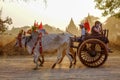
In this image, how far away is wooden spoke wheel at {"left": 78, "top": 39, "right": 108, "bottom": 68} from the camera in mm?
15117

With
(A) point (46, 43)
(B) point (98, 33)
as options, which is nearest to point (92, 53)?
(B) point (98, 33)

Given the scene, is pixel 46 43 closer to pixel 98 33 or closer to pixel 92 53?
pixel 92 53

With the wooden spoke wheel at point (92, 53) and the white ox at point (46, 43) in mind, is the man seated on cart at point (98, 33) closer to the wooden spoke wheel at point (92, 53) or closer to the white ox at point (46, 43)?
the wooden spoke wheel at point (92, 53)

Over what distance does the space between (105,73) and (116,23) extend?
44420 mm

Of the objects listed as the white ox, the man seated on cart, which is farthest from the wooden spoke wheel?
the white ox

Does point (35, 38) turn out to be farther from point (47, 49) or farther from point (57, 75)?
point (57, 75)

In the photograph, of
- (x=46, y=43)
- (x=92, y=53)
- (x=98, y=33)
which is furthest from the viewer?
(x=98, y=33)

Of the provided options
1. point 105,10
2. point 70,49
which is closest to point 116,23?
point 105,10

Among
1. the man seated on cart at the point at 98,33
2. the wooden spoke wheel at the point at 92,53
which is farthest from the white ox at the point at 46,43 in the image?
the man seated on cart at the point at 98,33

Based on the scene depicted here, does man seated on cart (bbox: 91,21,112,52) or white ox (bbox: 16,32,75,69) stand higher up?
man seated on cart (bbox: 91,21,112,52)

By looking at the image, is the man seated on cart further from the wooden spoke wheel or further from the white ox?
the white ox

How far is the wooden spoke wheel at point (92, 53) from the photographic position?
1512 cm

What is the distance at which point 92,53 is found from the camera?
49.9 feet

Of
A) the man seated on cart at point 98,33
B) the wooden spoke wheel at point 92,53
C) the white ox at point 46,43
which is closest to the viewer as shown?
the white ox at point 46,43
